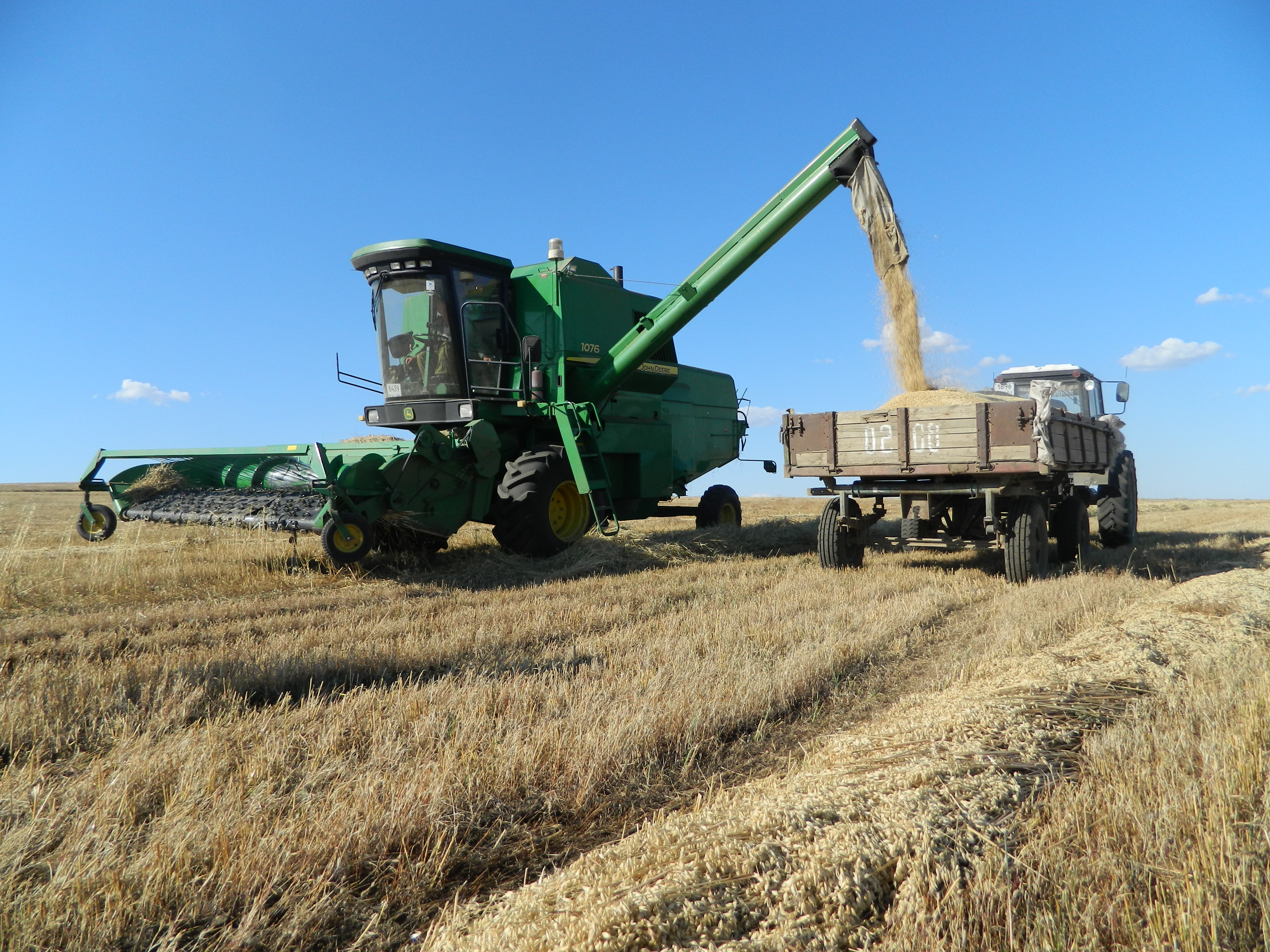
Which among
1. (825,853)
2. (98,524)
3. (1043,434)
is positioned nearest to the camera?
(825,853)

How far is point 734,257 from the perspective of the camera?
8.59 metres

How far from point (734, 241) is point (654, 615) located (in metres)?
4.70

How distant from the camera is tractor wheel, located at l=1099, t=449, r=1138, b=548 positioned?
10.1 meters

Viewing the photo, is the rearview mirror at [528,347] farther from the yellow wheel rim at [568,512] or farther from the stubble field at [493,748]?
the stubble field at [493,748]

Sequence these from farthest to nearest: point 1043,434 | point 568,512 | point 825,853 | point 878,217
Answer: point 568,512 → point 878,217 → point 1043,434 → point 825,853

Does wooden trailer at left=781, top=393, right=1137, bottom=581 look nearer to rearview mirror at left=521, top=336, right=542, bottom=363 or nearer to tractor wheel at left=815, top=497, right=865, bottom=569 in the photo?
tractor wheel at left=815, top=497, right=865, bottom=569

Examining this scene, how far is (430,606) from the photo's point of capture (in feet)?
19.3

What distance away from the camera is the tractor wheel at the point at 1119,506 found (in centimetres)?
1012

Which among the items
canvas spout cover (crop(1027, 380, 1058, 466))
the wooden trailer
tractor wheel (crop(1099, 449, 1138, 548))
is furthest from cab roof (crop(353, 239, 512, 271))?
tractor wheel (crop(1099, 449, 1138, 548))

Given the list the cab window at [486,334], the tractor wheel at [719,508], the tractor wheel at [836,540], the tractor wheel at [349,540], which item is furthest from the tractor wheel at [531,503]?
the tractor wheel at [719,508]

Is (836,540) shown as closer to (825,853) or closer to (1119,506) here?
(1119,506)

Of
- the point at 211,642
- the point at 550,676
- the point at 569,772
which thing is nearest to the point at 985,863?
the point at 569,772

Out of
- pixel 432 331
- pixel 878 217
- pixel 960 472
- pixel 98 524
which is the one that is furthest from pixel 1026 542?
pixel 98 524

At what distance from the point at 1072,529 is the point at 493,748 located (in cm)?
763
